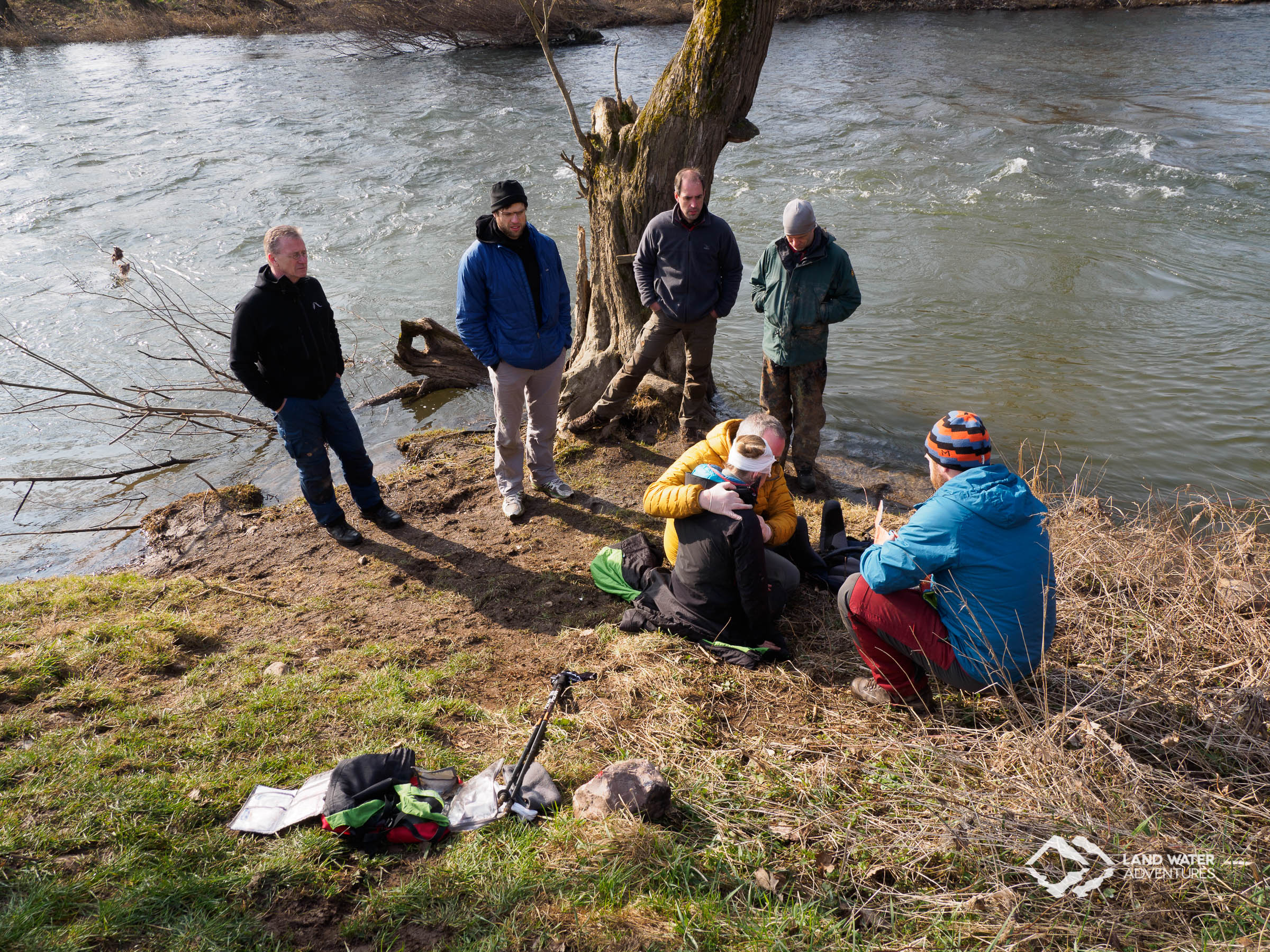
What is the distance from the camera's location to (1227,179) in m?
12.9

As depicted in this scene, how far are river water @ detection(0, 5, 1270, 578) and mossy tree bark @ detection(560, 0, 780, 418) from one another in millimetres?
1850

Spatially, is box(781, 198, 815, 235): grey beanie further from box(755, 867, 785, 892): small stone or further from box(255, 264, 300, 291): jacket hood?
box(755, 867, 785, 892): small stone

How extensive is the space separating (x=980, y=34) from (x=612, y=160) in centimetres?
2221

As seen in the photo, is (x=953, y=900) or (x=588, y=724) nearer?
(x=953, y=900)

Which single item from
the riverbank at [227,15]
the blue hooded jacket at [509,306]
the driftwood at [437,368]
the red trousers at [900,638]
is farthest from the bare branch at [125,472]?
the riverbank at [227,15]

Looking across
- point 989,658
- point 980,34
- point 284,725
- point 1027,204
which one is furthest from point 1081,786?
point 980,34

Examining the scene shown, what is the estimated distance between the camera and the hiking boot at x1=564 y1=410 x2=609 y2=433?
22.6 ft

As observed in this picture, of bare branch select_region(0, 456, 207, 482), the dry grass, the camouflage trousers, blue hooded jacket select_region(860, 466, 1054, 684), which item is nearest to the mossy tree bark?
the camouflage trousers

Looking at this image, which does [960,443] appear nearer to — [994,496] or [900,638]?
[994,496]

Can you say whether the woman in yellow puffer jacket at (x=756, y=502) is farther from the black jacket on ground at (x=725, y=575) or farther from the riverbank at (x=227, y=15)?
the riverbank at (x=227, y=15)

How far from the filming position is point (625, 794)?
3.03m

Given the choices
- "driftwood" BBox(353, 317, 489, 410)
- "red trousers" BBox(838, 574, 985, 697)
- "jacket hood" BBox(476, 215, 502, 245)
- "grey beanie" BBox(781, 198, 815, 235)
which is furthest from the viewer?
"driftwood" BBox(353, 317, 489, 410)

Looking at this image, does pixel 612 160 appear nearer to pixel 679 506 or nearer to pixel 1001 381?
pixel 679 506

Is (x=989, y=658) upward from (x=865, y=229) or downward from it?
Result: downward
